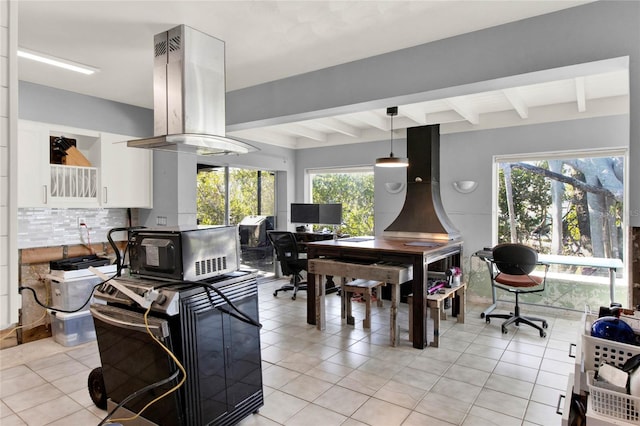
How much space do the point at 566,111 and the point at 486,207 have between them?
1.47 metres

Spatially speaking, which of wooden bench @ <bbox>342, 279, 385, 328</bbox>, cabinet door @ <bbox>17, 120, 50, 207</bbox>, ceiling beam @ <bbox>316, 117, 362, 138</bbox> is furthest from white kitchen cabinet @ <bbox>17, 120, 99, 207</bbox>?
wooden bench @ <bbox>342, 279, 385, 328</bbox>

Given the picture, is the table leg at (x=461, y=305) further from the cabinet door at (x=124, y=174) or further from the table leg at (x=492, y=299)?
the cabinet door at (x=124, y=174)

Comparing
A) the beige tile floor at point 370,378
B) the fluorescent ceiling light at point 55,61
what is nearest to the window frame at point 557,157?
the beige tile floor at point 370,378

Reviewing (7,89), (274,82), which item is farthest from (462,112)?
(7,89)

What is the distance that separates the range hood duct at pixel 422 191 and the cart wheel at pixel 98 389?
11.4ft

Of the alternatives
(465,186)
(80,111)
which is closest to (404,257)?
(465,186)

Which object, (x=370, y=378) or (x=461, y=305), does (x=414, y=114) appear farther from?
(x=370, y=378)

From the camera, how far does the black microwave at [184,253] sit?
78.1 inches

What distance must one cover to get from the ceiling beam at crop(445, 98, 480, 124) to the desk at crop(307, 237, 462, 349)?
156 centimetres

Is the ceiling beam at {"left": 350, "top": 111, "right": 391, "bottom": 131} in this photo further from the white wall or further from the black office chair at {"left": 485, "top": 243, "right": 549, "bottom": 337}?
the white wall

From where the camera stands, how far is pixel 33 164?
349cm

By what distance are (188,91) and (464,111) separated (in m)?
3.34

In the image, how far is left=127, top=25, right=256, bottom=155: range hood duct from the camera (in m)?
2.46

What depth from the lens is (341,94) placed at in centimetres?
317
